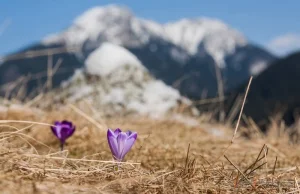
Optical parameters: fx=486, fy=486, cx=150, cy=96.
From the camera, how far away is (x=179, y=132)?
5168 mm

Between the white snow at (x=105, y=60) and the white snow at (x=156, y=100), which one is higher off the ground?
the white snow at (x=105, y=60)

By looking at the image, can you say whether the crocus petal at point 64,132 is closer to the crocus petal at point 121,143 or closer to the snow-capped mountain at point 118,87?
the crocus petal at point 121,143

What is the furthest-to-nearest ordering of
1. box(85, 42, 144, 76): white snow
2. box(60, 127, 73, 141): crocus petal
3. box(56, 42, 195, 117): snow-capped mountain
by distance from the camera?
box(85, 42, 144, 76): white snow < box(56, 42, 195, 117): snow-capped mountain < box(60, 127, 73, 141): crocus petal

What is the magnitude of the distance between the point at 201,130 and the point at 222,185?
14.9 ft

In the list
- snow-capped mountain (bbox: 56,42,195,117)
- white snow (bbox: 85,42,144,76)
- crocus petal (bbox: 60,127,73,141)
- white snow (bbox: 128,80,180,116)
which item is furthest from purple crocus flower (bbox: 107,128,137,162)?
white snow (bbox: 85,42,144,76)

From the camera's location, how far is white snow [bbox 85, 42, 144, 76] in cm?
793

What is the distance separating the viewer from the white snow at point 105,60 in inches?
312

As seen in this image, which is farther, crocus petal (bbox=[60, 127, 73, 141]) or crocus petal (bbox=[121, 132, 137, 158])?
crocus petal (bbox=[60, 127, 73, 141])

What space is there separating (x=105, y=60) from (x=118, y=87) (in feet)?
1.90

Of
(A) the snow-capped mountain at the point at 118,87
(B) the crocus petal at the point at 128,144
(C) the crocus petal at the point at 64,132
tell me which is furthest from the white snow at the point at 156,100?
(B) the crocus petal at the point at 128,144

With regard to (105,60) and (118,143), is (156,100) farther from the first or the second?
(118,143)

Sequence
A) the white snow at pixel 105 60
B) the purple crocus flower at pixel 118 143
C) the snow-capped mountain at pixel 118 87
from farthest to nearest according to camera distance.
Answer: the white snow at pixel 105 60 < the snow-capped mountain at pixel 118 87 < the purple crocus flower at pixel 118 143

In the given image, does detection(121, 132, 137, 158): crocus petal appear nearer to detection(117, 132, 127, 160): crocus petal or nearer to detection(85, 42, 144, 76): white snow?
detection(117, 132, 127, 160): crocus petal

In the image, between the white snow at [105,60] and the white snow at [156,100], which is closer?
the white snow at [156,100]
